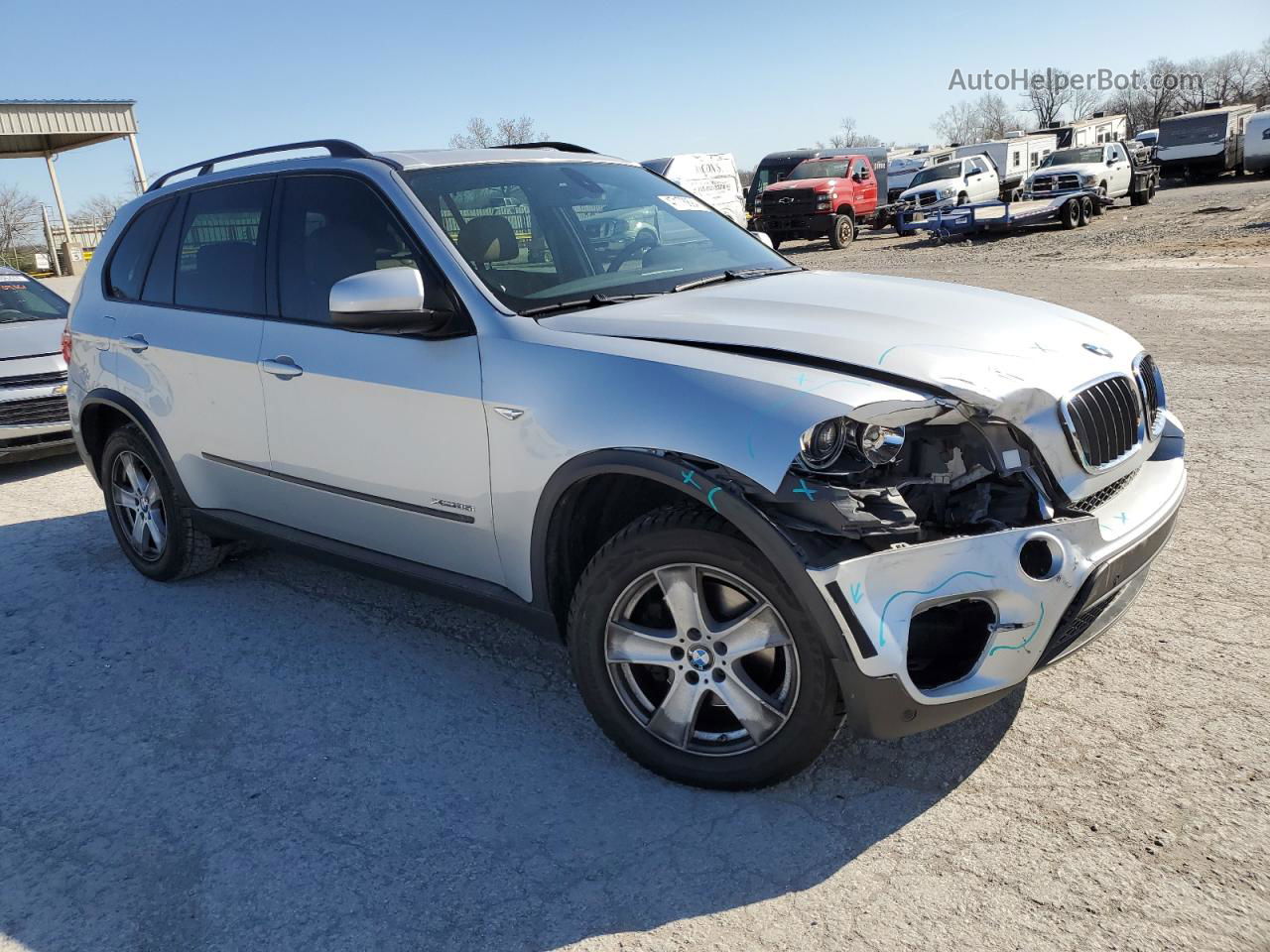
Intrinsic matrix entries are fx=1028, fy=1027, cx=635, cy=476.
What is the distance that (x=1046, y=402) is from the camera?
9.43ft

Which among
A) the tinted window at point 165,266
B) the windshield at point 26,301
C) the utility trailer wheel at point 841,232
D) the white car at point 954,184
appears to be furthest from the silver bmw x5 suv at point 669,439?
the white car at point 954,184

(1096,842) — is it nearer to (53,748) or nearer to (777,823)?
(777,823)

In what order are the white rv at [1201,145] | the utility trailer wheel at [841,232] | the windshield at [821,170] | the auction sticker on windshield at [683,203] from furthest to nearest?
the white rv at [1201,145] → the windshield at [821,170] → the utility trailer wheel at [841,232] → the auction sticker on windshield at [683,203]

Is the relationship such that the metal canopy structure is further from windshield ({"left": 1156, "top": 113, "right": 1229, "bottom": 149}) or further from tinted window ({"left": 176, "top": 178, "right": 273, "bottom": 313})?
windshield ({"left": 1156, "top": 113, "right": 1229, "bottom": 149})

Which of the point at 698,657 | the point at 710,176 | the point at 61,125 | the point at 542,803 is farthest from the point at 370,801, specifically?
the point at 61,125

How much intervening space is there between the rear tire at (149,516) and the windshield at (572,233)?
220 cm

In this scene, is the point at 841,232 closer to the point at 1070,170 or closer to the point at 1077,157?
the point at 1070,170

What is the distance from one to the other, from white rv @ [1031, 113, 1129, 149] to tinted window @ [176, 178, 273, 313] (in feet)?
119

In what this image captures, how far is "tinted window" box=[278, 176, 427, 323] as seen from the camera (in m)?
3.82

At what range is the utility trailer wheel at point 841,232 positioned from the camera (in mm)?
26031

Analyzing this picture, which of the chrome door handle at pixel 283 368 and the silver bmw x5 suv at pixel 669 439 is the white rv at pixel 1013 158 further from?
the chrome door handle at pixel 283 368

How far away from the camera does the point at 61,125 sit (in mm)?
30156

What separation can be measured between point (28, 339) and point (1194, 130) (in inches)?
1546

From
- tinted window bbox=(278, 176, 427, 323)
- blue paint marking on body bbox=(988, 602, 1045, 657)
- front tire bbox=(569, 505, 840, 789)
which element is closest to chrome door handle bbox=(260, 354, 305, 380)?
tinted window bbox=(278, 176, 427, 323)
